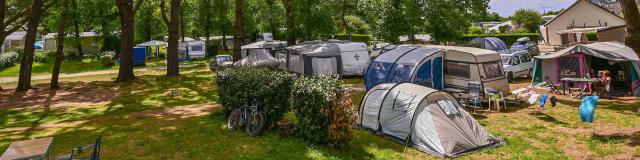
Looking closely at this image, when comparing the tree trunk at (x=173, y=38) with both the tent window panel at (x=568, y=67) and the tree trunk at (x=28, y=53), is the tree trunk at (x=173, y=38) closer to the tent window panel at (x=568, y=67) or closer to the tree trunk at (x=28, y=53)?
the tree trunk at (x=28, y=53)

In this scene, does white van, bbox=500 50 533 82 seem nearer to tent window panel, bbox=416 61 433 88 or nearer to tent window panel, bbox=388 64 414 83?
tent window panel, bbox=416 61 433 88

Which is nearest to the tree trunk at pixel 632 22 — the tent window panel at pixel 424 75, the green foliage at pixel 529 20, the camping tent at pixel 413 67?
the camping tent at pixel 413 67

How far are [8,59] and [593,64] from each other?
45199 millimetres

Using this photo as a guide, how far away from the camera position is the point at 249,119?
12.4 meters

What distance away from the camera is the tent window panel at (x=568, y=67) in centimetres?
1886

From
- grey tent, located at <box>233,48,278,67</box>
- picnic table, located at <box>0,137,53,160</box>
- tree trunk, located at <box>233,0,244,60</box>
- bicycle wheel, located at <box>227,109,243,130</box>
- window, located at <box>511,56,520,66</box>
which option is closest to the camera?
picnic table, located at <box>0,137,53,160</box>

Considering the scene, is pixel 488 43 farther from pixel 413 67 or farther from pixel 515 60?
pixel 413 67

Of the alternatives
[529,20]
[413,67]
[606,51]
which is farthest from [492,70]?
[529,20]

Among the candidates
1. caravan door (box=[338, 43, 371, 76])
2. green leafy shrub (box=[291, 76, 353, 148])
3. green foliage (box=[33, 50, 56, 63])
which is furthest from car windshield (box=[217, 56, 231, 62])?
green leafy shrub (box=[291, 76, 353, 148])

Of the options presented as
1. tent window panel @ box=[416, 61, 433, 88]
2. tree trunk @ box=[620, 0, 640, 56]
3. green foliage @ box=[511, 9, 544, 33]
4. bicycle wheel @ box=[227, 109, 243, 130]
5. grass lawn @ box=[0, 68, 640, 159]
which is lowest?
grass lawn @ box=[0, 68, 640, 159]

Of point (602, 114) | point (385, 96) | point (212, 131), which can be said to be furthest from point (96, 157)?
point (602, 114)

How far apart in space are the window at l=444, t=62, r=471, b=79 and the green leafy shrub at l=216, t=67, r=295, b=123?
830 centimetres

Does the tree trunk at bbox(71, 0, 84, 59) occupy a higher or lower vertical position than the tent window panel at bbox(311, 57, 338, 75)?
higher

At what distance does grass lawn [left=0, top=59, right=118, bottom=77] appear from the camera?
36.5 m
